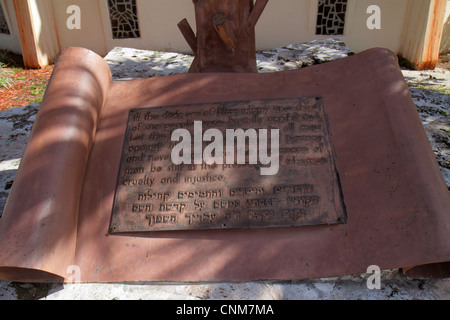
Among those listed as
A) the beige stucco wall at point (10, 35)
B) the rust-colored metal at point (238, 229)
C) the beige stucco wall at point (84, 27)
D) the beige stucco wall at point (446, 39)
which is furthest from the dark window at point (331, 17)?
the beige stucco wall at point (10, 35)

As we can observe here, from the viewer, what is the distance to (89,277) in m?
2.11

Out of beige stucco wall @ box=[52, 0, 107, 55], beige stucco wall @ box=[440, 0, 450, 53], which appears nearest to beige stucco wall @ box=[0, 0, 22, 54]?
beige stucco wall @ box=[52, 0, 107, 55]

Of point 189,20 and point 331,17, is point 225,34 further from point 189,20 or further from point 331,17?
point 331,17

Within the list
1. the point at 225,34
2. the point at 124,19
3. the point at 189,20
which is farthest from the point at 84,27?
the point at 225,34

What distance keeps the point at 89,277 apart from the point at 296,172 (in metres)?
1.26

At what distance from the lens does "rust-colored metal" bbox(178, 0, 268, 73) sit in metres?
3.15

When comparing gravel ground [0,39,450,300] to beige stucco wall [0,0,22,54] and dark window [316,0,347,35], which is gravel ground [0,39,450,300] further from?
beige stucco wall [0,0,22,54]

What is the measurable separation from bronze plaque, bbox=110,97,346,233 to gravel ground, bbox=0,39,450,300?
0.32 m

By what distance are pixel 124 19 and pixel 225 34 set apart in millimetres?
4842

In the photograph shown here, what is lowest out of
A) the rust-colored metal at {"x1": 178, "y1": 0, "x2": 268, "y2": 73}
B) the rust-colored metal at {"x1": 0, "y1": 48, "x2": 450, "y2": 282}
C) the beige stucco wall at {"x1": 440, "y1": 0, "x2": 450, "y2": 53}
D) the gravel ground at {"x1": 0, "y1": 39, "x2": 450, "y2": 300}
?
the beige stucco wall at {"x1": 440, "y1": 0, "x2": 450, "y2": 53}

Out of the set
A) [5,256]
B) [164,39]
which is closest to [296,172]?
[5,256]

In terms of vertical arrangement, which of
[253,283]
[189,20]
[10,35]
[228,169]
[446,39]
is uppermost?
[228,169]

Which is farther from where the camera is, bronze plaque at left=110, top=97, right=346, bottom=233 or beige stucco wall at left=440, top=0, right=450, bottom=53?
beige stucco wall at left=440, top=0, right=450, bottom=53

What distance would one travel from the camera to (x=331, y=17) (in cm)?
721
